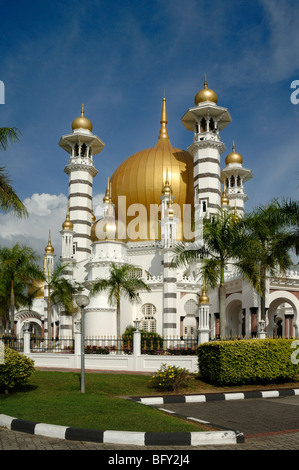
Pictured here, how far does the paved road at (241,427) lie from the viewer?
830 cm

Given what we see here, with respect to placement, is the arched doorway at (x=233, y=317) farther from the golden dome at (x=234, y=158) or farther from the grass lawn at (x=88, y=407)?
the golden dome at (x=234, y=158)

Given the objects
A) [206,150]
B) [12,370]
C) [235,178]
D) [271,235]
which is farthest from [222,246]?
[235,178]

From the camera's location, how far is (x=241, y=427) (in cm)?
1005

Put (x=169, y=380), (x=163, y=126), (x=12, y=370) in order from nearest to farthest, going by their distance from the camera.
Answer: (x=12, y=370) → (x=169, y=380) → (x=163, y=126)

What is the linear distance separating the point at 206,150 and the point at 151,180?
818 cm

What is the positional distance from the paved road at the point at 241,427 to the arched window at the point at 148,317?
30746mm

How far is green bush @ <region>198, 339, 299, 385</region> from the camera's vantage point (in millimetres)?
16844

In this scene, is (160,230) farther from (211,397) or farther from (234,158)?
(211,397)

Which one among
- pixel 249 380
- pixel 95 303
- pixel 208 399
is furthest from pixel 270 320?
pixel 208 399

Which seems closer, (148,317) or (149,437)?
(149,437)

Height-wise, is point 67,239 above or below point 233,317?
above

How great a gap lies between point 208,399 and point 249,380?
10.2ft

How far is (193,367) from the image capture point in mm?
20922

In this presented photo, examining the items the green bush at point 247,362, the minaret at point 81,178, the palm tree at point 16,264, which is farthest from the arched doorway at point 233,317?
the green bush at point 247,362
